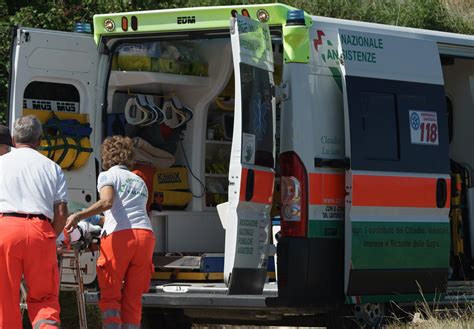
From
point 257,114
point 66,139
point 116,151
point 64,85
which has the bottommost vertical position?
point 116,151

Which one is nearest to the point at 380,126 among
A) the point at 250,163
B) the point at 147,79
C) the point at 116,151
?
the point at 250,163

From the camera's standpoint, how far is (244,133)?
841 centimetres

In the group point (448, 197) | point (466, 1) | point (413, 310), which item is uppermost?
point (466, 1)

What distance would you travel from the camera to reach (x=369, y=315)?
9289mm

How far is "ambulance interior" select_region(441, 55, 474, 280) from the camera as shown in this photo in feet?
35.7

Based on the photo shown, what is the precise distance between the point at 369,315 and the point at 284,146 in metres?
1.52

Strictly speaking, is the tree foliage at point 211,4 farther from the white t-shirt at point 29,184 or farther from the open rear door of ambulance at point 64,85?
the white t-shirt at point 29,184

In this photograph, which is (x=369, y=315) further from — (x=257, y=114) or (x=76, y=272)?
(x=76, y=272)

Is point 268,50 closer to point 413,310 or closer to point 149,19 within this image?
point 149,19

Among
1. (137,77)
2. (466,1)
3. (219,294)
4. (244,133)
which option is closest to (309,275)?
(219,294)

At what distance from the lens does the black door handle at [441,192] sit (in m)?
9.77

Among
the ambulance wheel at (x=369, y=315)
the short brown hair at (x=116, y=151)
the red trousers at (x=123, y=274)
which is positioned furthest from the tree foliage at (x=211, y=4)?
the ambulance wheel at (x=369, y=315)

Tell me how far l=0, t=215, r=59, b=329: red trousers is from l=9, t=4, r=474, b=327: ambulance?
56.7 inches

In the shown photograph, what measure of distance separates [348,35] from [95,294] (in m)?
2.80
